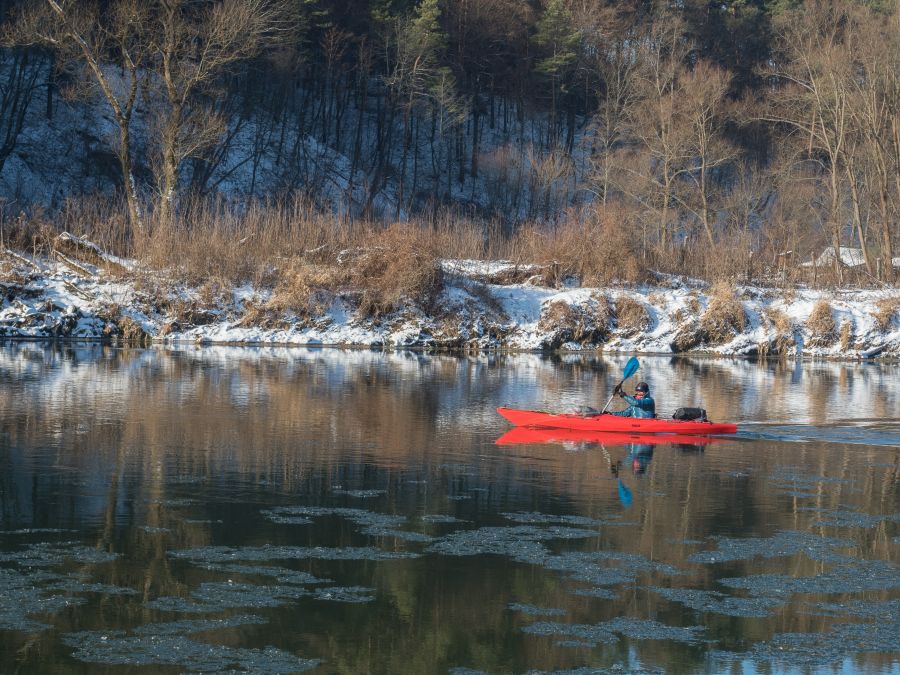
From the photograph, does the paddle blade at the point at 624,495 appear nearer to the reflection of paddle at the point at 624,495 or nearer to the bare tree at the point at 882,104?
the reflection of paddle at the point at 624,495

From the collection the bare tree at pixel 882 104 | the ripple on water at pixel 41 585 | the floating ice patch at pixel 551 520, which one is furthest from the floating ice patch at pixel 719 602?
the bare tree at pixel 882 104

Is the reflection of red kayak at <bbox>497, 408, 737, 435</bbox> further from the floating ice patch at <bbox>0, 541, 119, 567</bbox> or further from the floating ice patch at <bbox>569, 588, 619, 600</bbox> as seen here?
the floating ice patch at <bbox>0, 541, 119, 567</bbox>

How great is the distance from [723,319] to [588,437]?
22644mm

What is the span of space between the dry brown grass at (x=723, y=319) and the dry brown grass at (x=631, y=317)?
78.5 inches

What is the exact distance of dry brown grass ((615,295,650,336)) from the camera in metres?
39.3

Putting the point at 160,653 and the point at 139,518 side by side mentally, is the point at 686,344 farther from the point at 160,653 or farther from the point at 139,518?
the point at 160,653

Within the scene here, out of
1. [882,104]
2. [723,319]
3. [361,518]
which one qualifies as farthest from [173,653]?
[882,104]

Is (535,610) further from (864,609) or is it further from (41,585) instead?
(41,585)

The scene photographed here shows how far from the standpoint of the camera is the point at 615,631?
8.40 m

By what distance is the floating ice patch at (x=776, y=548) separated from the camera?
34.5 feet

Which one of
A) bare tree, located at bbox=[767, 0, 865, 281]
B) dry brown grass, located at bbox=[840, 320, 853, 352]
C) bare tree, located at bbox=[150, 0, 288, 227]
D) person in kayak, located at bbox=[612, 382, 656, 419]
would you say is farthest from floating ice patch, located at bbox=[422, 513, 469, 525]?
bare tree, located at bbox=[767, 0, 865, 281]

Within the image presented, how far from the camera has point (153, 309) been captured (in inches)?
1454

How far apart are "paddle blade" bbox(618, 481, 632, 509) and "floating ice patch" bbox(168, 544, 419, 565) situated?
3427 millimetres

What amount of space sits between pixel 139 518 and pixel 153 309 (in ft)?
87.6
